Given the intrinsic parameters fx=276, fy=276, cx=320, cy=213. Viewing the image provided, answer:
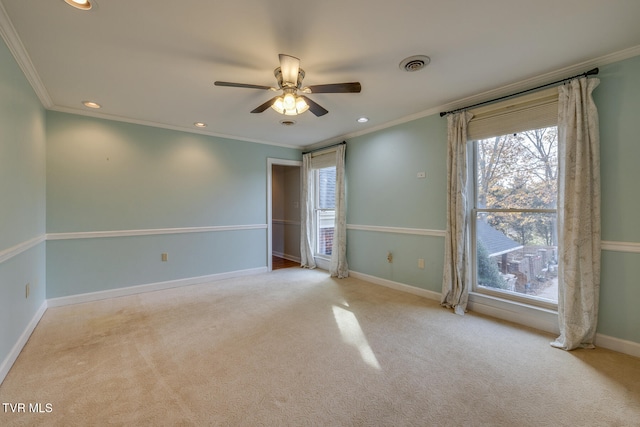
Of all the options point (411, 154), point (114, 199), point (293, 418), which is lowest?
point (293, 418)

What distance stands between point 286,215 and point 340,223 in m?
2.25

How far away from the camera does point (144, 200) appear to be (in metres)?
3.94

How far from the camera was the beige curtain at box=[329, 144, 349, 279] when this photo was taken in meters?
4.64

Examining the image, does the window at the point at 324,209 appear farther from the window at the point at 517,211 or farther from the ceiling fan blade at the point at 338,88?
the ceiling fan blade at the point at 338,88

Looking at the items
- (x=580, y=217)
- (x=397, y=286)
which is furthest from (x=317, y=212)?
(x=580, y=217)

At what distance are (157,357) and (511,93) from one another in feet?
13.5

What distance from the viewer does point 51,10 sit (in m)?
1.71

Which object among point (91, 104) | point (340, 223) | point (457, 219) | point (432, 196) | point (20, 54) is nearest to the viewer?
point (20, 54)

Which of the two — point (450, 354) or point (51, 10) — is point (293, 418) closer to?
point (450, 354)

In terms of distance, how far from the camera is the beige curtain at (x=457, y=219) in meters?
3.12

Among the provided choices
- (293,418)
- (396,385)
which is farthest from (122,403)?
(396,385)

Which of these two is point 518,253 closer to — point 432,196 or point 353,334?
point 432,196

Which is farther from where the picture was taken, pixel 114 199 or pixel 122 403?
pixel 114 199

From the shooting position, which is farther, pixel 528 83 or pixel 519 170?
pixel 519 170
